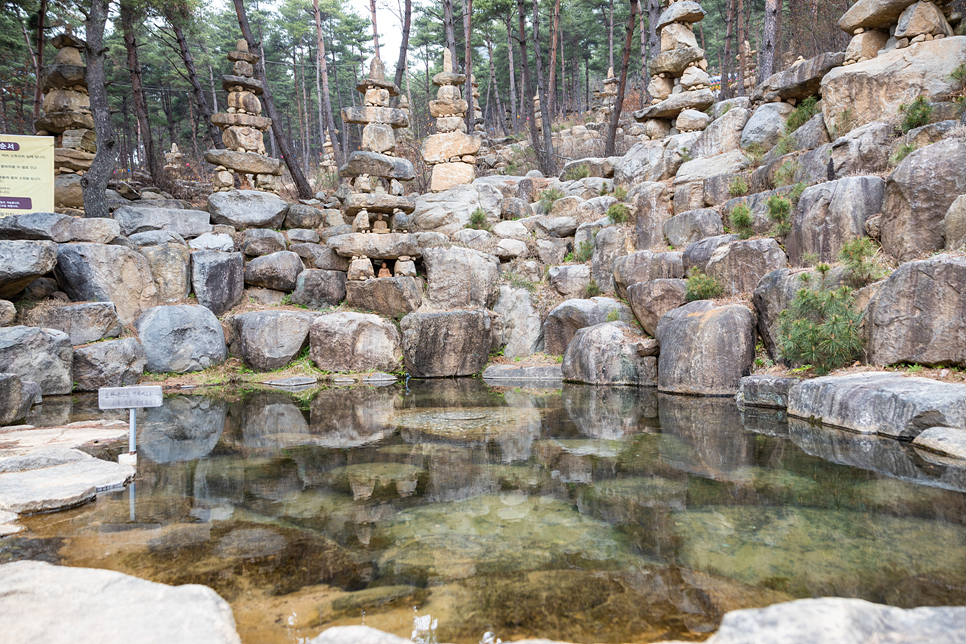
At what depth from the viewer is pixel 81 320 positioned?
864 centimetres

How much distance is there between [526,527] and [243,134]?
1291 centimetres

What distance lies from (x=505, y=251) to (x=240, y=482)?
8749 mm

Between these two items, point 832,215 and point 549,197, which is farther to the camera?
point 549,197

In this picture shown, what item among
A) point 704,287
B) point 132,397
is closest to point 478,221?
point 704,287

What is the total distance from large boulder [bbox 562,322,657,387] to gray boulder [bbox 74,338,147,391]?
6883 mm

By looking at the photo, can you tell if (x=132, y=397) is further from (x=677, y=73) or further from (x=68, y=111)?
(x=677, y=73)

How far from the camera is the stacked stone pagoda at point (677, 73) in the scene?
13172 mm

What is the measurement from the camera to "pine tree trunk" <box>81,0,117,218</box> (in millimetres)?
10602

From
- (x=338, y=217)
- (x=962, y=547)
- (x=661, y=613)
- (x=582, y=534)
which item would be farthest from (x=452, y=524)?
(x=338, y=217)

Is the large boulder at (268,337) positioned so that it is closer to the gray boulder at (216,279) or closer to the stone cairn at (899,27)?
the gray boulder at (216,279)

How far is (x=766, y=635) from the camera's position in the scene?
1.81 metres

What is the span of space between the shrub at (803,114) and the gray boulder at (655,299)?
405 cm

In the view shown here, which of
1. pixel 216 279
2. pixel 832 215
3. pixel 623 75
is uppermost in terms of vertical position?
pixel 623 75

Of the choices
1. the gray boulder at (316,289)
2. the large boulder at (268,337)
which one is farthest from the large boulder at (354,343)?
the gray boulder at (316,289)
